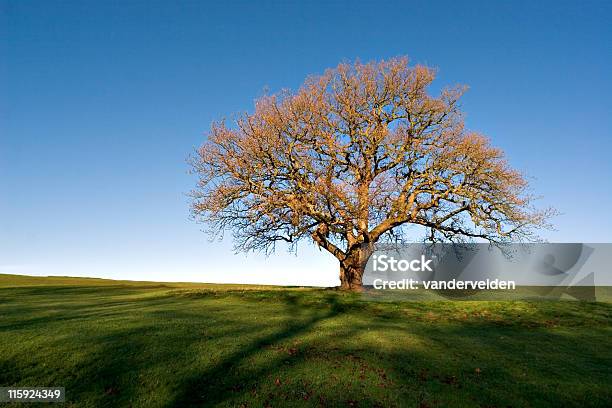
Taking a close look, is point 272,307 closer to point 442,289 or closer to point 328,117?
point 328,117

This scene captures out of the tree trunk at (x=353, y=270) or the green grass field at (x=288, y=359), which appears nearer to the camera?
the green grass field at (x=288, y=359)

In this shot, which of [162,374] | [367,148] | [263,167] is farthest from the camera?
[367,148]

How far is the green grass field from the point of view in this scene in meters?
11.7

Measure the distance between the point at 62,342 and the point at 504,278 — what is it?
46.6 m

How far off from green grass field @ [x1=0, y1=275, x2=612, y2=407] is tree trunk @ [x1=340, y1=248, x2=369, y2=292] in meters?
11.7

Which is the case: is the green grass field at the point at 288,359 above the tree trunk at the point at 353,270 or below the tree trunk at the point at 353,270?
below

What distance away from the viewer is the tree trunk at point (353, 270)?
117 feet

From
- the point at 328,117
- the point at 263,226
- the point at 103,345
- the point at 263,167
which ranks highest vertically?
the point at 328,117

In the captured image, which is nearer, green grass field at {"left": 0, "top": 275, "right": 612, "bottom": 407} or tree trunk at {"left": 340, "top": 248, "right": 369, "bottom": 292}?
green grass field at {"left": 0, "top": 275, "right": 612, "bottom": 407}

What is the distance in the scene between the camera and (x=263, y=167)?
3366 cm

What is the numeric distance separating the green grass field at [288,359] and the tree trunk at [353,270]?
11.7 metres

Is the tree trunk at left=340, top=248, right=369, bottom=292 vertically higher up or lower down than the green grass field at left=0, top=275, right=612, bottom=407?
higher up

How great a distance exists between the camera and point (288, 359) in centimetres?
1432

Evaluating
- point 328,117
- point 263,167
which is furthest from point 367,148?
point 263,167
